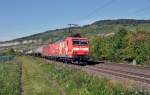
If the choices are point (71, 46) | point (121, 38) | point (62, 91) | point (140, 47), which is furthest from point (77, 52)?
point (62, 91)

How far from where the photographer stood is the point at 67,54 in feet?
170

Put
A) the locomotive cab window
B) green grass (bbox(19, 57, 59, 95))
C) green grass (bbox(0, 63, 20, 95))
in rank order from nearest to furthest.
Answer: green grass (bbox(19, 57, 59, 95)), green grass (bbox(0, 63, 20, 95)), the locomotive cab window

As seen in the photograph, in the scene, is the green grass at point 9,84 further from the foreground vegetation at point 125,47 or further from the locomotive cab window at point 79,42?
the foreground vegetation at point 125,47

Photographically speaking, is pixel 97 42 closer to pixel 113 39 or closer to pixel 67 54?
pixel 113 39

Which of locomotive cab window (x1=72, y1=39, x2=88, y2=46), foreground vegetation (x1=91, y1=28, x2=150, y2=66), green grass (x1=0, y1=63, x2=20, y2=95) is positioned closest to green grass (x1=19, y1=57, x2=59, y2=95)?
green grass (x1=0, y1=63, x2=20, y2=95)

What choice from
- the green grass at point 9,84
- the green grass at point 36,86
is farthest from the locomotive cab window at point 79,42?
the green grass at point 36,86

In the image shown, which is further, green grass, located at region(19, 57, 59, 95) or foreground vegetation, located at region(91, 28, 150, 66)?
foreground vegetation, located at region(91, 28, 150, 66)

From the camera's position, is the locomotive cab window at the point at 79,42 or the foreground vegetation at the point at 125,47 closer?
the locomotive cab window at the point at 79,42

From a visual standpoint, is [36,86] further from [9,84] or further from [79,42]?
[79,42]

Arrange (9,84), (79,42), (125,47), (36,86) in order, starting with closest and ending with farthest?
(36,86)
(9,84)
(79,42)
(125,47)

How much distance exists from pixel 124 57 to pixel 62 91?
35603 mm

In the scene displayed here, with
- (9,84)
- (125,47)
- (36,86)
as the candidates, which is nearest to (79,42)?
(125,47)

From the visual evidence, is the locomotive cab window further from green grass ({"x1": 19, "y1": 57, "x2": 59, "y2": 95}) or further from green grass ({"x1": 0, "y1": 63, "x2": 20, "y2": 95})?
green grass ({"x1": 19, "y1": 57, "x2": 59, "y2": 95})

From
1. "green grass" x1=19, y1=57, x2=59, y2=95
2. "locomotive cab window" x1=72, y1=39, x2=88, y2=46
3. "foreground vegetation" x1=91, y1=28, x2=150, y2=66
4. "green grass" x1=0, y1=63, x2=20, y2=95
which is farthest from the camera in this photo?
"foreground vegetation" x1=91, y1=28, x2=150, y2=66
